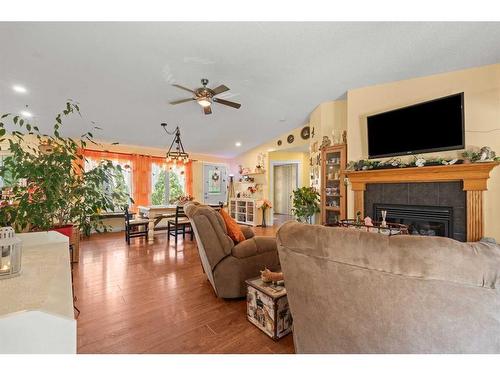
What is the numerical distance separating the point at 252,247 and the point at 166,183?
516cm

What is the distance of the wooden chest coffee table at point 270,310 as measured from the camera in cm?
168

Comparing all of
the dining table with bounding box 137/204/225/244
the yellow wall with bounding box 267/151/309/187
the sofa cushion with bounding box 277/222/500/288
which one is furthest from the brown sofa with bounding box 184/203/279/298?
the yellow wall with bounding box 267/151/309/187

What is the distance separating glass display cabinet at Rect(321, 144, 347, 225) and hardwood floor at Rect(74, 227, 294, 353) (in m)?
2.67

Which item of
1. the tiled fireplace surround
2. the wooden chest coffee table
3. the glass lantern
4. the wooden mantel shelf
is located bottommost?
the wooden chest coffee table

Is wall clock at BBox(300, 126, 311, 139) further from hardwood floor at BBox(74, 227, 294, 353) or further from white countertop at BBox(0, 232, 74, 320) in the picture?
white countertop at BBox(0, 232, 74, 320)

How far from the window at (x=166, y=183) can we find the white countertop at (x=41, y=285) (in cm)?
532

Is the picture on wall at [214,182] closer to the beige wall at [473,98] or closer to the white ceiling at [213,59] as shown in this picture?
the white ceiling at [213,59]

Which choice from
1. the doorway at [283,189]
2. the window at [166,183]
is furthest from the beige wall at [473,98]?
the window at [166,183]

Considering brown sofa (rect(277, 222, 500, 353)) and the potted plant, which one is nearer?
brown sofa (rect(277, 222, 500, 353))

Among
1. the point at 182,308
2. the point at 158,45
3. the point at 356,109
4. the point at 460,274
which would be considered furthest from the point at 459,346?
the point at 356,109

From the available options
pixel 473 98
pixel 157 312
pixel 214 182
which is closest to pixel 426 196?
pixel 473 98

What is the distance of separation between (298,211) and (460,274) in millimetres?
4014

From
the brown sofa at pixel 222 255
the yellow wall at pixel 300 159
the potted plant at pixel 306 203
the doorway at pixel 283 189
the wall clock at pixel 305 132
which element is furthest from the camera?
the doorway at pixel 283 189

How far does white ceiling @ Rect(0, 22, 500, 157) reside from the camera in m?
2.32
